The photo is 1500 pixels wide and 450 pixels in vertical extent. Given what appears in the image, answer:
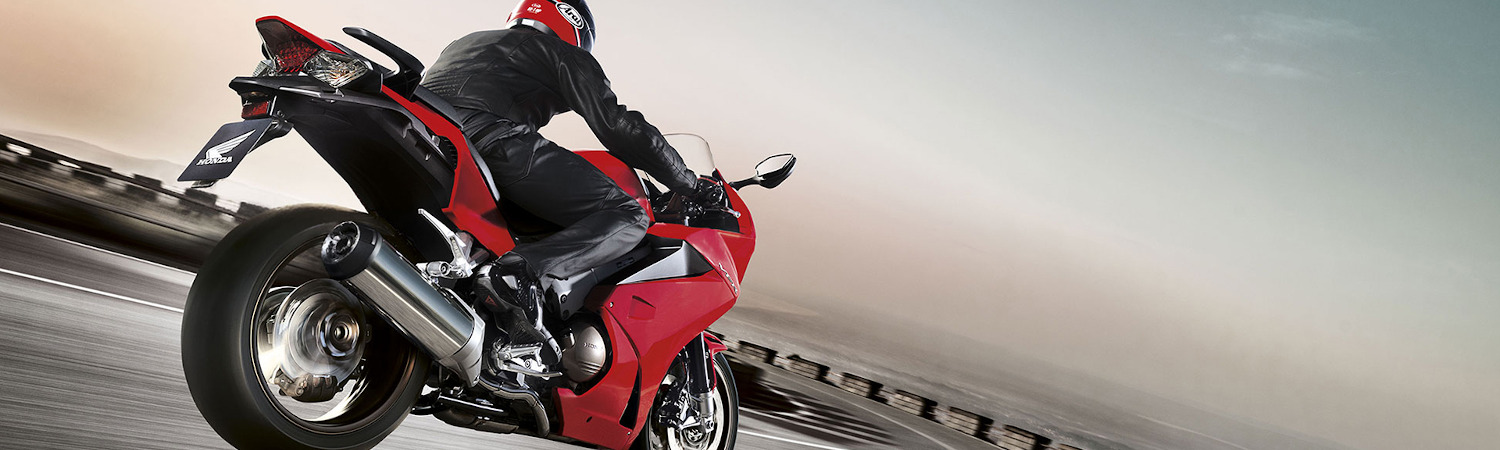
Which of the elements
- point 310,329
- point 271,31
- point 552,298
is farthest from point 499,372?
point 271,31

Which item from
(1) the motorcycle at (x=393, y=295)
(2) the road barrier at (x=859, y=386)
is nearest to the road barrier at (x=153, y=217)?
(2) the road barrier at (x=859, y=386)

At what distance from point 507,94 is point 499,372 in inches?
39.0

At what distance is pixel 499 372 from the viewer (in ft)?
9.23

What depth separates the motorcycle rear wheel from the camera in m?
2.11

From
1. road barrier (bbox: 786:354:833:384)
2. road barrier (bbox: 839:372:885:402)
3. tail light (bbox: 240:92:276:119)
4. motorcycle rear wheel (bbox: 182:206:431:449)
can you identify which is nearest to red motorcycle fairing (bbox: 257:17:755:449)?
motorcycle rear wheel (bbox: 182:206:431:449)

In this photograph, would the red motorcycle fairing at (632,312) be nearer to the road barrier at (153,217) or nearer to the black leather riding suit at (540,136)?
the black leather riding suit at (540,136)

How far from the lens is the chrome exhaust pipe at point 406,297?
2.19m

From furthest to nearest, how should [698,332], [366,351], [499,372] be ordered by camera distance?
[698,332] < [499,372] < [366,351]

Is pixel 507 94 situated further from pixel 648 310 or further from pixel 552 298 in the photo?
pixel 648 310

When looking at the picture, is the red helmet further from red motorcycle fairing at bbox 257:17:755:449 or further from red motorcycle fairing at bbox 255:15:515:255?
red motorcycle fairing at bbox 255:15:515:255

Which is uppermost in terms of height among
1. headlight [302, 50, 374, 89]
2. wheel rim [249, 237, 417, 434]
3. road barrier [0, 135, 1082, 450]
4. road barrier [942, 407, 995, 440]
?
headlight [302, 50, 374, 89]

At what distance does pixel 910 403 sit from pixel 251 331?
13.2 metres

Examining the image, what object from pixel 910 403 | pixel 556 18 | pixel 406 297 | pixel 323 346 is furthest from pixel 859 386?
pixel 406 297

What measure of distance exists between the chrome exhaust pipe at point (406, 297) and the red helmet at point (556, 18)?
3.93 ft
